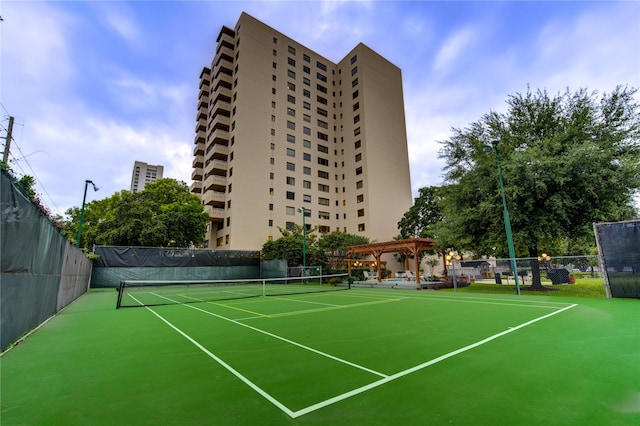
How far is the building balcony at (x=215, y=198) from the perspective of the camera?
40831mm

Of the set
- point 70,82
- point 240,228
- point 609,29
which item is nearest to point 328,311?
point 70,82

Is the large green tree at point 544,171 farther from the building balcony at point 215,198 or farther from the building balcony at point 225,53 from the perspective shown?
the building balcony at point 225,53

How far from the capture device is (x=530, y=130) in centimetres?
1952

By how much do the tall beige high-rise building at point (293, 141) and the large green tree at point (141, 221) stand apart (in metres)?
5.06

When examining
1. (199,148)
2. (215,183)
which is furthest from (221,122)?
(199,148)

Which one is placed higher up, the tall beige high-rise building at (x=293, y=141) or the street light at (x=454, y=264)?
the tall beige high-rise building at (x=293, y=141)

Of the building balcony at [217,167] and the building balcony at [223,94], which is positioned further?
the building balcony at [223,94]

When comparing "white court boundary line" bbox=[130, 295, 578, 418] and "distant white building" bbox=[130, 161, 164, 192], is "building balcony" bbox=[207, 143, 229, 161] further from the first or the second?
"distant white building" bbox=[130, 161, 164, 192]

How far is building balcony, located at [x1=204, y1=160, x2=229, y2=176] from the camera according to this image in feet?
137

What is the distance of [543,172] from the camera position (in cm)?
1553

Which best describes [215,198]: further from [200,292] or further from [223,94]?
[200,292]

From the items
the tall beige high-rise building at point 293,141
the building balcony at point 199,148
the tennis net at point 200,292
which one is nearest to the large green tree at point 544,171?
the tennis net at point 200,292

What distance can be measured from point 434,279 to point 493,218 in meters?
9.54

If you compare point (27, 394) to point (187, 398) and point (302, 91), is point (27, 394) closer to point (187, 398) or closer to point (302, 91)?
point (187, 398)
